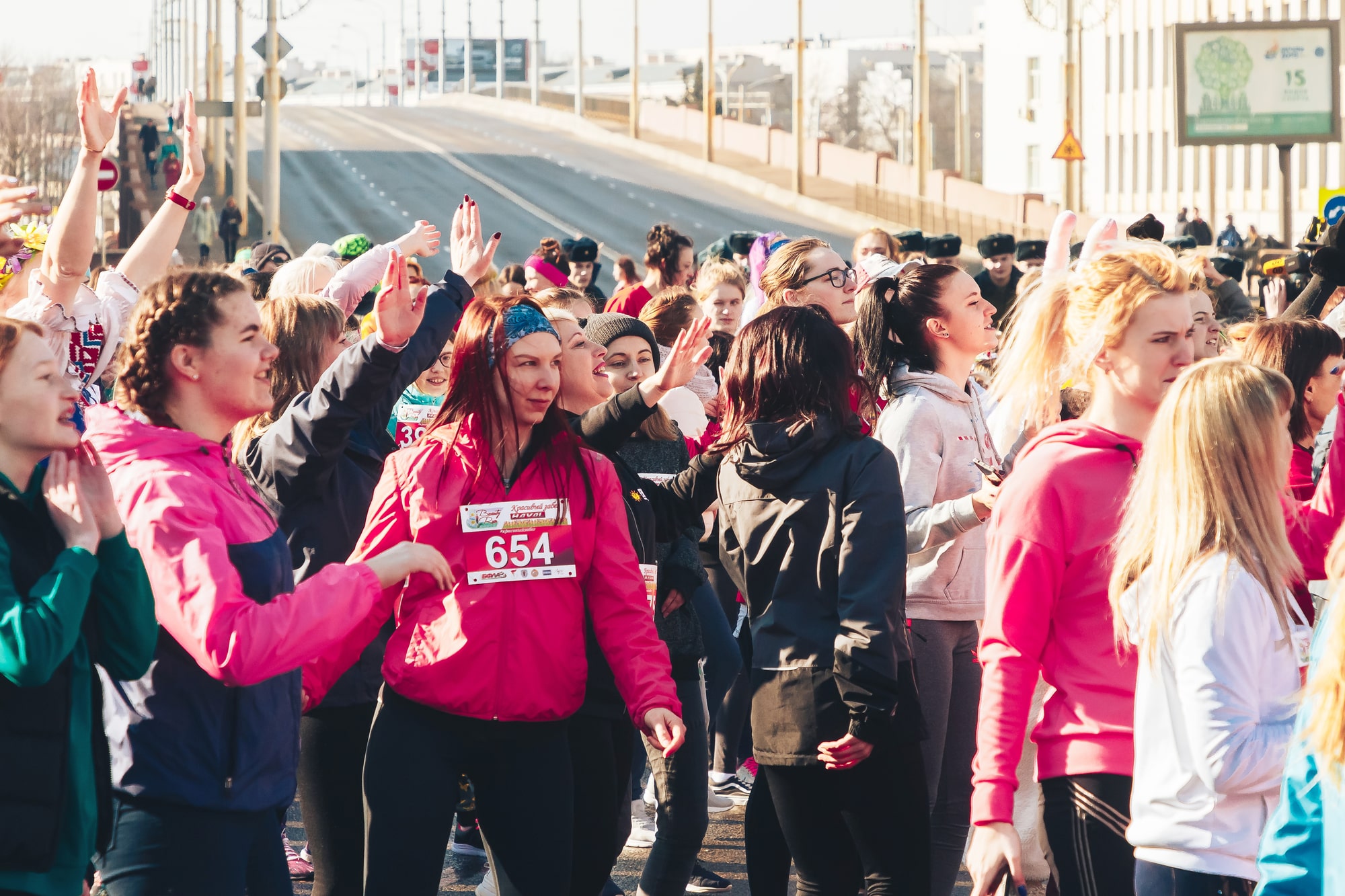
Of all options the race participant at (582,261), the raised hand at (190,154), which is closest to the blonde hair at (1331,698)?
the raised hand at (190,154)

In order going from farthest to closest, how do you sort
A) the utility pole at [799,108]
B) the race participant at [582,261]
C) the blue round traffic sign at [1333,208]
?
1. the utility pole at [799,108]
2. the race participant at [582,261]
3. the blue round traffic sign at [1333,208]

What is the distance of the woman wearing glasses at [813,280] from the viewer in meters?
6.55

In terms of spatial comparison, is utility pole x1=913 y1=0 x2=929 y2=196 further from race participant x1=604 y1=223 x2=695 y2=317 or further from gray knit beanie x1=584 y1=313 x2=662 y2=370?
gray knit beanie x1=584 y1=313 x2=662 y2=370

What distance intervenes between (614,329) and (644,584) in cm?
188

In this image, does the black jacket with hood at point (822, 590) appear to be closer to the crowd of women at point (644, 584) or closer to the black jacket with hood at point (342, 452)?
the crowd of women at point (644, 584)

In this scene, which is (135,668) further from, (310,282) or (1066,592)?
(310,282)

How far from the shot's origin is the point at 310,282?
7.00 meters

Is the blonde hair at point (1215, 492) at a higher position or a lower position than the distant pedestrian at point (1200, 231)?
lower

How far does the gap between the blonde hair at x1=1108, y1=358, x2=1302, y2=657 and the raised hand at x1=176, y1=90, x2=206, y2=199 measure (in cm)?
333

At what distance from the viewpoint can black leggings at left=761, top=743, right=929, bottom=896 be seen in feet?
14.0

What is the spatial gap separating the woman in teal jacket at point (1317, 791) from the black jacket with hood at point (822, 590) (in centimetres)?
178

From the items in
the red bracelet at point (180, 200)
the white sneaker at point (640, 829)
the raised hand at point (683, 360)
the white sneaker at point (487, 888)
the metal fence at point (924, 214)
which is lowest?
the white sneaker at point (640, 829)

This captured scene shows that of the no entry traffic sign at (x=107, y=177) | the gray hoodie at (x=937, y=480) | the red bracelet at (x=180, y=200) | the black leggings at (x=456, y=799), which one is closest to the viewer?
the black leggings at (x=456, y=799)

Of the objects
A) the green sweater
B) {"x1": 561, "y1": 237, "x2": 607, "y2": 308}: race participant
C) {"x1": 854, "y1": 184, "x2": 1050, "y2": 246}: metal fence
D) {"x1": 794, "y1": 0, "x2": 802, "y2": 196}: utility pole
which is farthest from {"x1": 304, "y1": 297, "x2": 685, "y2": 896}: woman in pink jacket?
{"x1": 854, "y1": 184, "x2": 1050, "y2": 246}: metal fence
